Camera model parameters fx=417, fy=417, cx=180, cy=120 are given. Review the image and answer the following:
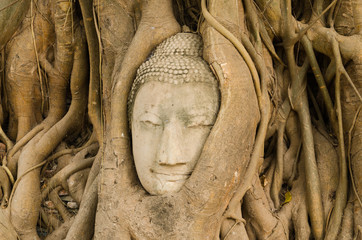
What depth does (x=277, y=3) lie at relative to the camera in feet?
7.91

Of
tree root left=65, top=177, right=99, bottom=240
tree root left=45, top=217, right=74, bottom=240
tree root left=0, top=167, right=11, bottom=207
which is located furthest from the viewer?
tree root left=0, top=167, right=11, bottom=207

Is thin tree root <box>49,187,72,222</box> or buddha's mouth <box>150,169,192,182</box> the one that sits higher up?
buddha's mouth <box>150,169,192,182</box>

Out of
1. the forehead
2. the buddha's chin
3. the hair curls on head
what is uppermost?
the hair curls on head

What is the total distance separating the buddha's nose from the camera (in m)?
1.84

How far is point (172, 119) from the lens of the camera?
6.18ft

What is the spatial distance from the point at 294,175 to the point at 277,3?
3.30 feet

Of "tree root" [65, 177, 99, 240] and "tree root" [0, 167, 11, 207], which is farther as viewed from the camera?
"tree root" [0, 167, 11, 207]

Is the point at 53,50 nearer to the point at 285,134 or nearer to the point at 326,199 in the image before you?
the point at 285,134

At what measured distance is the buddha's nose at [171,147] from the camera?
1.84 m

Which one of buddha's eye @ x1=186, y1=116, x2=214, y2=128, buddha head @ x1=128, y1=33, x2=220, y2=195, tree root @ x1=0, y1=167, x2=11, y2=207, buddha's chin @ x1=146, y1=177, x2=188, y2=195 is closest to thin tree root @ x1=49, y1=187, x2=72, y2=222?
tree root @ x1=0, y1=167, x2=11, y2=207

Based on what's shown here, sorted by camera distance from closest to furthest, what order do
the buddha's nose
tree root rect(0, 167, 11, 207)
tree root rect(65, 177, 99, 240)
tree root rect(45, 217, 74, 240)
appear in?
the buddha's nose → tree root rect(65, 177, 99, 240) → tree root rect(45, 217, 74, 240) → tree root rect(0, 167, 11, 207)

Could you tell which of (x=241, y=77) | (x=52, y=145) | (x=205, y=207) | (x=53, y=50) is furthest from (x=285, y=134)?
(x=53, y=50)

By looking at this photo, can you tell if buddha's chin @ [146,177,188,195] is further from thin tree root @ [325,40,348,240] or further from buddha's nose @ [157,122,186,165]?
thin tree root @ [325,40,348,240]

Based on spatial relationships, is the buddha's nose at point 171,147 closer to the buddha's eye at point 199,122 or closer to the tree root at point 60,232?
the buddha's eye at point 199,122
